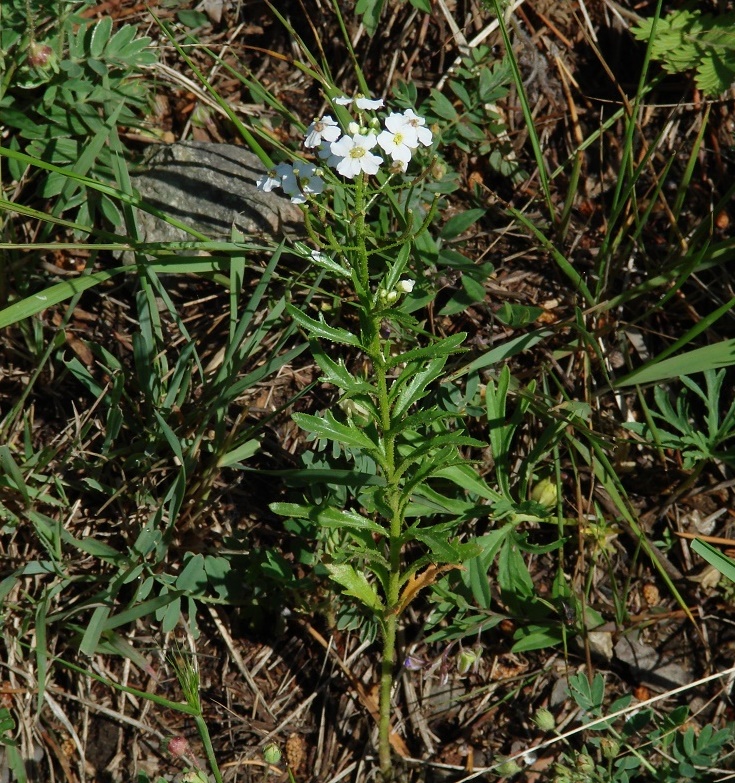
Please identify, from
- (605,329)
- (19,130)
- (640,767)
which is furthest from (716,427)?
(19,130)

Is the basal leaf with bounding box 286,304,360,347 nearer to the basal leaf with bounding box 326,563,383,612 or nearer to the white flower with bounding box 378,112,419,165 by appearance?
the white flower with bounding box 378,112,419,165

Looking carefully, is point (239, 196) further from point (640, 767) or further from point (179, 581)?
point (640, 767)

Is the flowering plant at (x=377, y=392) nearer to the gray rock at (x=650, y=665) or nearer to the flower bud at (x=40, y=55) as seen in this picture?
the gray rock at (x=650, y=665)

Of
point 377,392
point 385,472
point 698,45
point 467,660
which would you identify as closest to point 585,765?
point 467,660

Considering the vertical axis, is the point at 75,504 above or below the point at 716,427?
below

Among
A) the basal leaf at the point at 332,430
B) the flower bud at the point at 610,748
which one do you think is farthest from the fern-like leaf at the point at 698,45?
the flower bud at the point at 610,748

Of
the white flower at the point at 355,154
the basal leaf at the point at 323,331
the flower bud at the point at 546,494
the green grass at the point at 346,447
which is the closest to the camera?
the white flower at the point at 355,154

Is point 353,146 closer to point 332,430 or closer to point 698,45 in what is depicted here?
point 332,430
